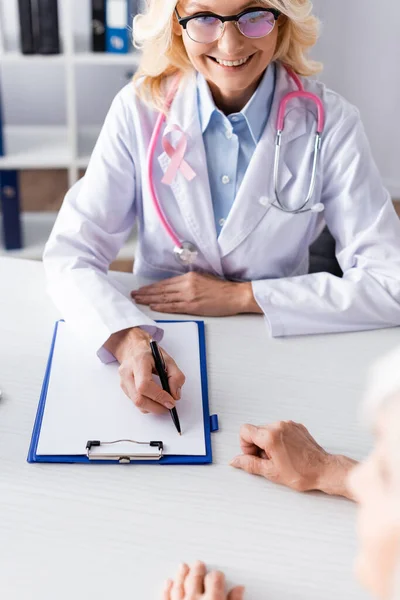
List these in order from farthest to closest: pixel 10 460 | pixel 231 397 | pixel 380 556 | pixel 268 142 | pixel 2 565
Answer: pixel 268 142
pixel 231 397
pixel 10 460
pixel 2 565
pixel 380 556

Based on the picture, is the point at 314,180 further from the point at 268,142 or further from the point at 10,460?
the point at 10,460

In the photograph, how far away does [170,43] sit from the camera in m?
1.45

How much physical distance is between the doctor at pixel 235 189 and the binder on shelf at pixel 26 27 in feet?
4.05

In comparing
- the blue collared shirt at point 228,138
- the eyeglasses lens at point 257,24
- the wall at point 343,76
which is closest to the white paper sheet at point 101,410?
the blue collared shirt at point 228,138

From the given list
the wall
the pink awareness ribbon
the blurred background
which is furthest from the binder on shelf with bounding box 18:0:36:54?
the pink awareness ribbon

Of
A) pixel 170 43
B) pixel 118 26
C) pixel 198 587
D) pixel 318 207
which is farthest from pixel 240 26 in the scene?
pixel 118 26

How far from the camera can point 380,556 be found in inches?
20.6

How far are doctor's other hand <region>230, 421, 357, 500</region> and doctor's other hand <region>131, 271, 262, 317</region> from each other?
1.22 feet

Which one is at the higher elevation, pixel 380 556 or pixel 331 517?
pixel 380 556

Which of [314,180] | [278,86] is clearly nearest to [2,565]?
[314,180]

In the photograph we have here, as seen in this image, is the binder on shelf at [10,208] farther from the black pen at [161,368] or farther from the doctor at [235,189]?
the black pen at [161,368]

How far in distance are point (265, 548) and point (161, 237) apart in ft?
2.67

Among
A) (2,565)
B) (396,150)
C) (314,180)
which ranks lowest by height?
(396,150)

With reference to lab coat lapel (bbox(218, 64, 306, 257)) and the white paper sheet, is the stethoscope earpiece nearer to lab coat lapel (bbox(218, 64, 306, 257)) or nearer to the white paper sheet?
lab coat lapel (bbox(218, 64, 306, 257))
